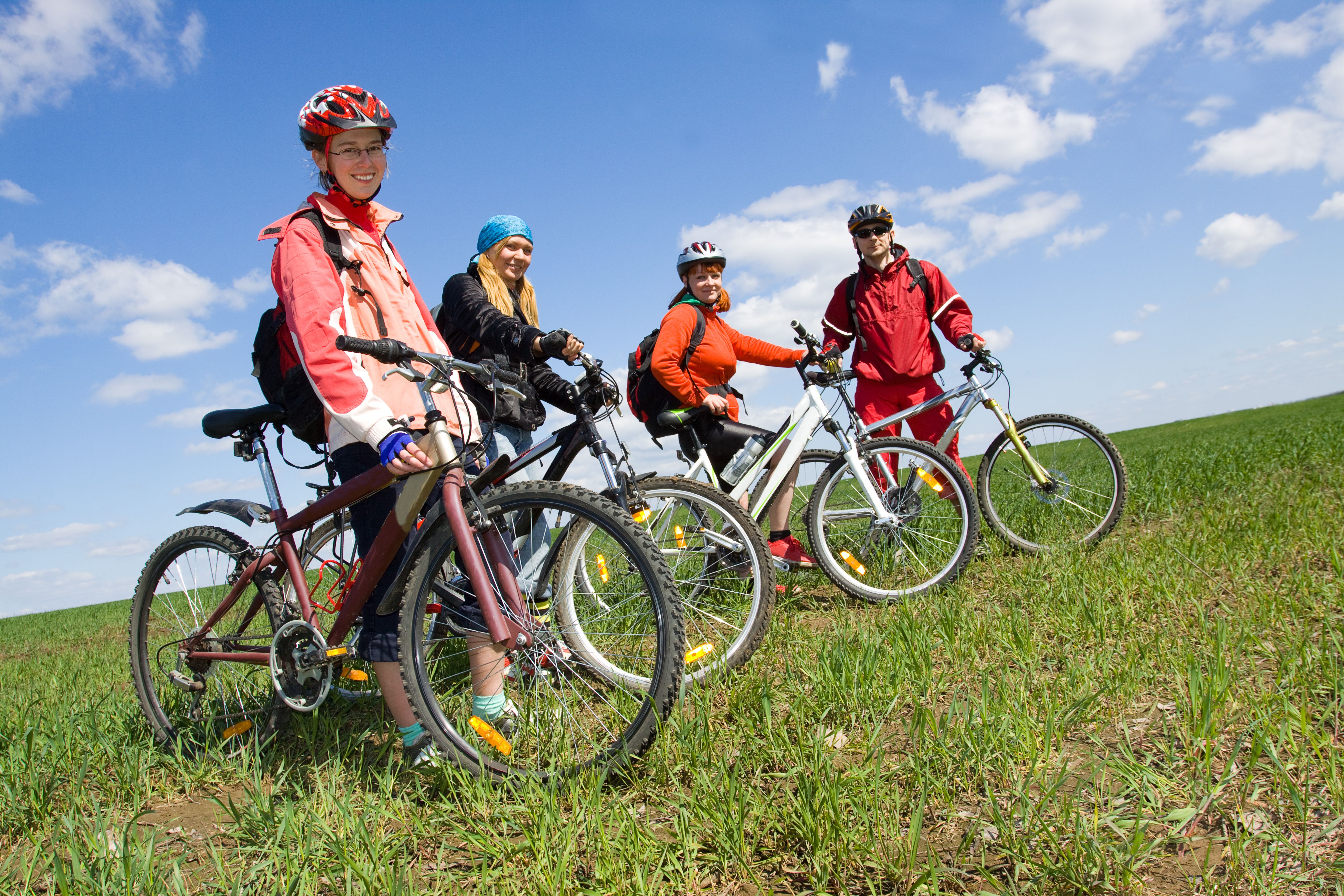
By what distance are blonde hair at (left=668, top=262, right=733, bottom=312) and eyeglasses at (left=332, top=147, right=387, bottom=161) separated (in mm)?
2498

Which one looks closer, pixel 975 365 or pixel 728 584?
pixel 728 584

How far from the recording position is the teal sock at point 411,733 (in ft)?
8.95

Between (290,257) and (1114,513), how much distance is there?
4968mm

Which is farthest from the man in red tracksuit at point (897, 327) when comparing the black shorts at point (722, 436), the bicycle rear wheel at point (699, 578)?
the bicycle rear wheel at point (699, 578)

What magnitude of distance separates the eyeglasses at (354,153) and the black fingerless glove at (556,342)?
3.15 feet

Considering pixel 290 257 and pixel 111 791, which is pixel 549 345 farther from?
pixel 111 791

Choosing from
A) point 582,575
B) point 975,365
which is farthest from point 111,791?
point 975,365

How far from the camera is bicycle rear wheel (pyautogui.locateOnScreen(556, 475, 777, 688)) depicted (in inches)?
119

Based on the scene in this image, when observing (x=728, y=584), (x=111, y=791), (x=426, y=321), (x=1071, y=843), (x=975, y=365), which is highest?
(x=426, y=321)

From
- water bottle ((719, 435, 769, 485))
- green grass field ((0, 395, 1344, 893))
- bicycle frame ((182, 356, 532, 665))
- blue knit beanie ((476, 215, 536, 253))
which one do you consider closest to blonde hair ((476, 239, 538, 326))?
blue knit beanie ((476, 215, 536, 253))

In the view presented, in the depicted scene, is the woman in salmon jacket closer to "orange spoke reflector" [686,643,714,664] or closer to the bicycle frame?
the bicycle frame

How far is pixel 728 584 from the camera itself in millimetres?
4043

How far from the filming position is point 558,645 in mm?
2717

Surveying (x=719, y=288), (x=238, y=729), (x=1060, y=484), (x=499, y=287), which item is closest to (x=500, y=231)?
(x=499, y=287)
